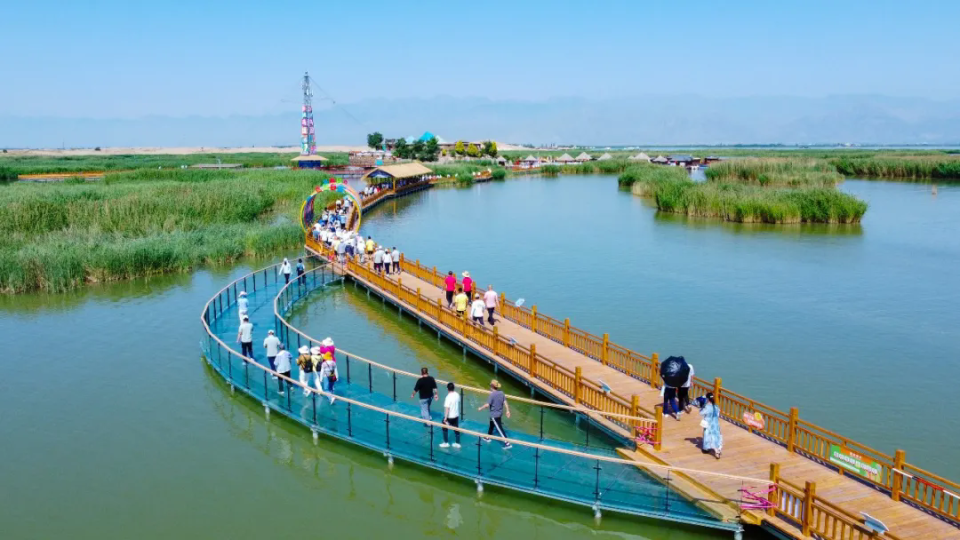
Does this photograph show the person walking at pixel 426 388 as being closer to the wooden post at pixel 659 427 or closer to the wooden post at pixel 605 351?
the wooden post at pixel 659 427

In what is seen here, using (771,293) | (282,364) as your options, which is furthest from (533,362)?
(771,293)

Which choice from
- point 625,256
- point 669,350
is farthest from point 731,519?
point 625,256

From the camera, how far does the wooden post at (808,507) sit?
413 inches

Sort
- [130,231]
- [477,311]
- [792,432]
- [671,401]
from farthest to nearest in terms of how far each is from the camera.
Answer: [130,231] → [477,311] → [671,401] → [792,432]

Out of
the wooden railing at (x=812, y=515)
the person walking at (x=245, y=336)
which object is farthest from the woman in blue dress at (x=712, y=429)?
the person walking at (x=245, y=336)

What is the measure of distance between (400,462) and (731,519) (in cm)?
653

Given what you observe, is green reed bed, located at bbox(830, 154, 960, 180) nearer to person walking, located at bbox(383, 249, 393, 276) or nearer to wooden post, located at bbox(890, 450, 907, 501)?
person walking, located at bbox(383, 249, 393, 276)

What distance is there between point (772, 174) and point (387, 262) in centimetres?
5279

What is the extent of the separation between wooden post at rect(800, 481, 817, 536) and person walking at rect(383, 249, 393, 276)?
2090 centimetres

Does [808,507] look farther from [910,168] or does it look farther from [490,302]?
[910,168]

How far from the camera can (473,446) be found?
44.5 ft

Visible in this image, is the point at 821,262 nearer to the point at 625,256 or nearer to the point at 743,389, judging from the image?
the point at 625,256

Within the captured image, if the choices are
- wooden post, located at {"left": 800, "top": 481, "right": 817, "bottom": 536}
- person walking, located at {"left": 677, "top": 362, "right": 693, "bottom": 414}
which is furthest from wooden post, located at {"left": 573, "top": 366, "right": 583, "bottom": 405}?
wooden post, located at {"left": 800, "top": 481, "right": 817, "bottom": 536}

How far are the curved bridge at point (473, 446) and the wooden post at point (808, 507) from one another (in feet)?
3.86
